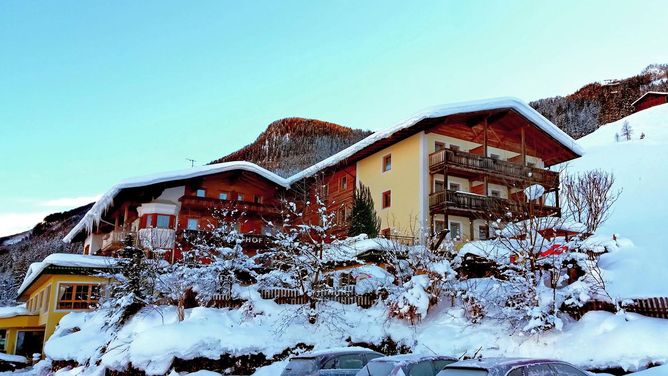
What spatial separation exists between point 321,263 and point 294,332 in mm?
2504

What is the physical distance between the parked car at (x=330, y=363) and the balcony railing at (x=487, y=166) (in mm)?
20218

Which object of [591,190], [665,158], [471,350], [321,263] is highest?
[665,158]

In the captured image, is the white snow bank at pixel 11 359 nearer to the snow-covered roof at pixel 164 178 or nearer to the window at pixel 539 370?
the snow-covered roof at pixel 164 178

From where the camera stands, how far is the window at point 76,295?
31.1 m

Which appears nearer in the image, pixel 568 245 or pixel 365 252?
pixel 568 245

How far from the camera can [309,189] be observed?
3919 cm

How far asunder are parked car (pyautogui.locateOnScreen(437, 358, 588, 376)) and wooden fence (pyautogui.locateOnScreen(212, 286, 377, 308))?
38.8 ft

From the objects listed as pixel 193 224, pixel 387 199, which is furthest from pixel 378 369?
pixel 193 224

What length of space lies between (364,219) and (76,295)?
54.0ft

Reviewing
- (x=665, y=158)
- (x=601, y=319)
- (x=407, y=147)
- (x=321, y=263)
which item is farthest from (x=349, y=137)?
(x=601, y=319)

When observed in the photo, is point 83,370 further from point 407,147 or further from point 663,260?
point 407,147

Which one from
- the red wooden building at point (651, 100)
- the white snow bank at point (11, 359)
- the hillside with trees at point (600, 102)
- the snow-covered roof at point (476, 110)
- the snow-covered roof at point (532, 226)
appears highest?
the hillside with trees at point (600, 102)

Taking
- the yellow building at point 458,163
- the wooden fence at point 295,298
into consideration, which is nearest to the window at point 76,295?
the wooden fence at point 295,298

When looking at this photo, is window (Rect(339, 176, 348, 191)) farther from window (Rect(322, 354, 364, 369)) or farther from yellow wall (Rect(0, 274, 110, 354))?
window (Rect(322, 354, 364, 369))
